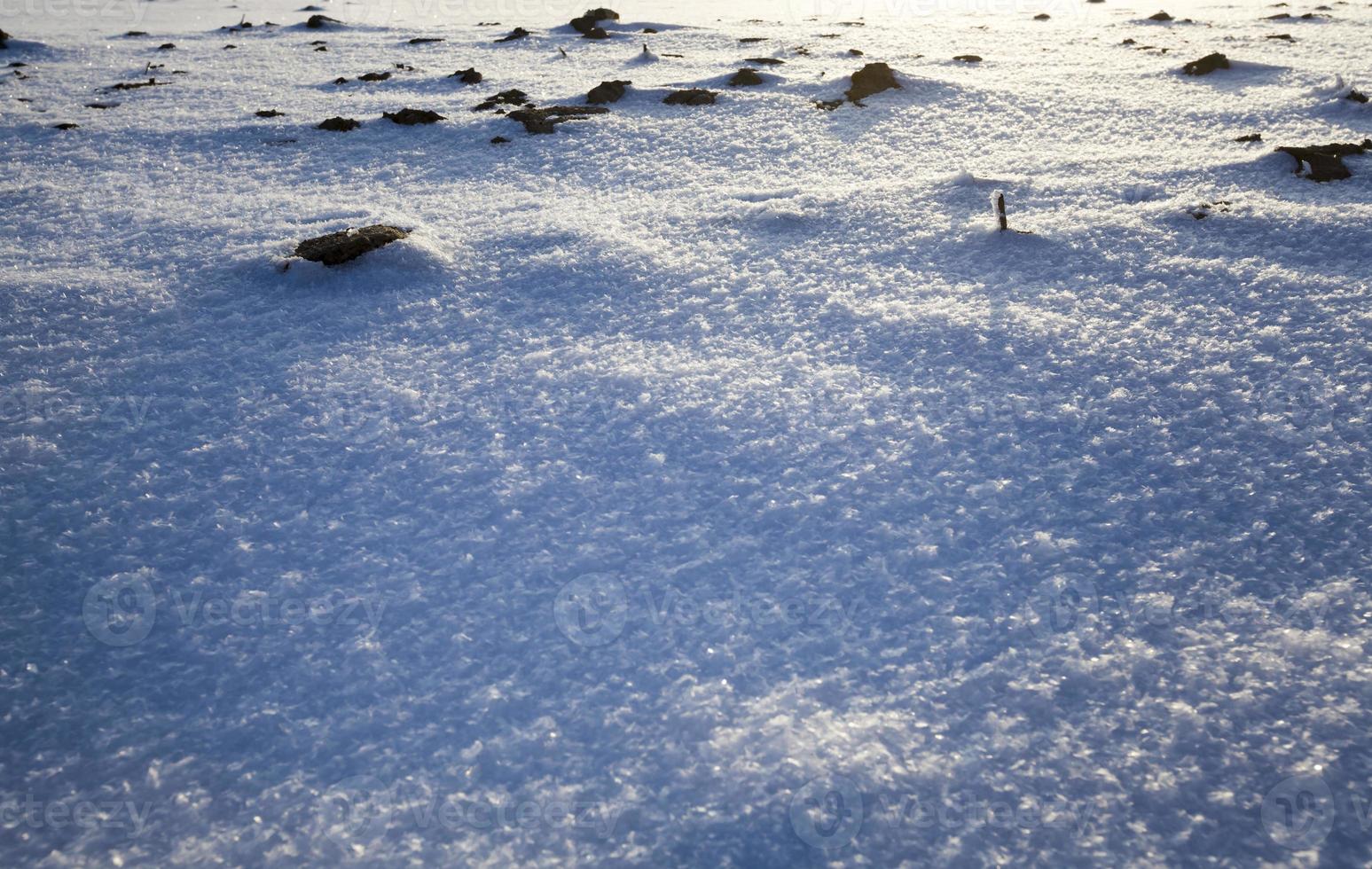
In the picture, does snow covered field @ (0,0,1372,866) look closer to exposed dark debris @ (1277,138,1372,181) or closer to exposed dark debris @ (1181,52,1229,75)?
exposed dark debris @ (1277,138,1372,181)

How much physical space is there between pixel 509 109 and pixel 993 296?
3564 millimetres

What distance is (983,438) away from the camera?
2129mm

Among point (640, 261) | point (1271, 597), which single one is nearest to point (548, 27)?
point (640, 261)

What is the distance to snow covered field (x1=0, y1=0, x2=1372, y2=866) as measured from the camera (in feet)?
4.64

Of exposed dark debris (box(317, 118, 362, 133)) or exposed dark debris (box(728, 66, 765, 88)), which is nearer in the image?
exposed dark debris (box(317, 118, 362, 133))

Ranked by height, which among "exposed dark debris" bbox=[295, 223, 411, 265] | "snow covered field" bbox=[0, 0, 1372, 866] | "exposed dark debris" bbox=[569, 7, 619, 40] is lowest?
"snow covered field" bbox=[0, 0, 1372, 866]

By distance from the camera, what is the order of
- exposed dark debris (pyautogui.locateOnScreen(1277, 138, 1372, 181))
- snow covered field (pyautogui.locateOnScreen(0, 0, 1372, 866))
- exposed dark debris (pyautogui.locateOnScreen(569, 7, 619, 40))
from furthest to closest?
exposed dark debris (pyautogui.locateOnScreen(569, 7, 619, 40)) < exposed dark debris (pyautogui.locateOnScreen(1277, 138, 1372, 181)) < snow covered field (pyautogui.locateOnScreen(0, 0, 1372, 866))

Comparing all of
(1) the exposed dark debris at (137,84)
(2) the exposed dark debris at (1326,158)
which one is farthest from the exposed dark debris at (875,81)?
(1) the exposed dark debris at (137,84)

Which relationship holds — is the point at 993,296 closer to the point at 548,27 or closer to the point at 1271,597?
the point at 1271,597

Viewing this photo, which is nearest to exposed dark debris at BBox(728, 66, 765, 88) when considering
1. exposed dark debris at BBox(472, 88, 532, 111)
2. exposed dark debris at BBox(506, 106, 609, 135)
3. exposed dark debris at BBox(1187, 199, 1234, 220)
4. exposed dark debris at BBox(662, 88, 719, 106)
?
exposed dark debris at BBox(662, 88, 719, 106)

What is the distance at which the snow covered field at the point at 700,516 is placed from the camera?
1413 millimetres

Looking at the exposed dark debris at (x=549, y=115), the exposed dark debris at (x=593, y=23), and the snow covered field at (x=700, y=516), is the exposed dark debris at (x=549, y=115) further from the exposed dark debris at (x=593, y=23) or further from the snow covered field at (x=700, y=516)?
the exposed dark debris at (x=593, y=23)

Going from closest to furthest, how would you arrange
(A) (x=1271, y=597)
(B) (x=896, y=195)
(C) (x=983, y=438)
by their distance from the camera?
(A) (x=1271, y=597)
(C) (x=983, y=438)
(B) (x=896, y=195)

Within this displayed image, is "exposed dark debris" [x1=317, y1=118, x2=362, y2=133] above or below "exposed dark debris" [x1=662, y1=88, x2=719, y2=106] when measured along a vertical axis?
below
